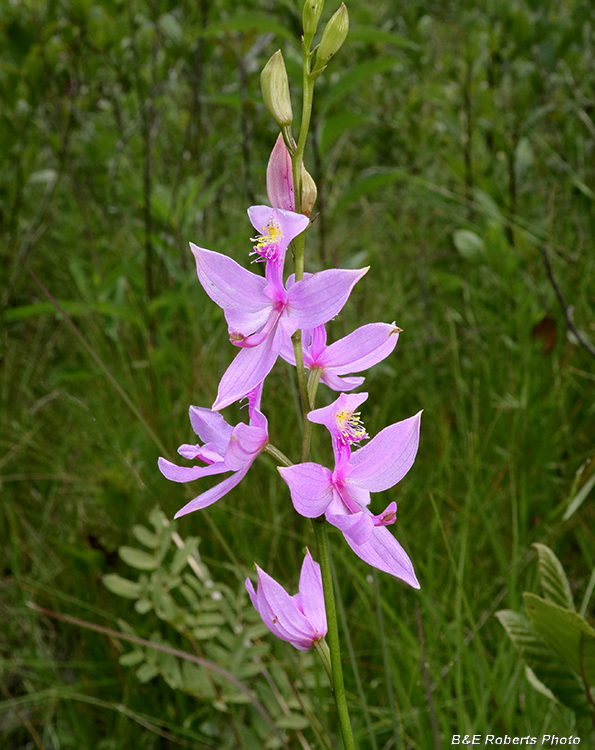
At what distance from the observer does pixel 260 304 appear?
98 centimetres

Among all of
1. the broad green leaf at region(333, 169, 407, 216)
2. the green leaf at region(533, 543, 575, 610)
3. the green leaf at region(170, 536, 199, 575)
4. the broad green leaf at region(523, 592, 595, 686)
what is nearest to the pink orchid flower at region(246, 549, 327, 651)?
the broad green leaf at region(523, 592, 595, 686)

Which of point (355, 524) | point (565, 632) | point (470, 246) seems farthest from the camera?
point (470, 246)

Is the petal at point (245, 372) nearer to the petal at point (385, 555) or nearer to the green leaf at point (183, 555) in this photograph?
the petal at point (385, 555)

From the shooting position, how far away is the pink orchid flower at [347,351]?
95 centimetres

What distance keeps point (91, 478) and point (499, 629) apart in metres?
1.48

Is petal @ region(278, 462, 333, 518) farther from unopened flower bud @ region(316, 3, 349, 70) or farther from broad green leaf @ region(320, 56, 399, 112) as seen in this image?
broad green leaf @ region(320, 56, 399, 112)

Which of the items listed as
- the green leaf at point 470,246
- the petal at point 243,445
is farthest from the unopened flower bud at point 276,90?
the green leaf at point 470,246

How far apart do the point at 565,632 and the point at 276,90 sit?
3.09 feet

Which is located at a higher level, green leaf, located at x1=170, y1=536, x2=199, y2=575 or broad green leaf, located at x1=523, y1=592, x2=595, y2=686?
broad green leaf, located at x1=523, y1=592, x2=595, y2=686

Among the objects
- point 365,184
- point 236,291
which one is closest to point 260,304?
point 236,291

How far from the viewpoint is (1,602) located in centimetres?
248

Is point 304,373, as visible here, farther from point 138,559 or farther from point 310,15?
point 138,559

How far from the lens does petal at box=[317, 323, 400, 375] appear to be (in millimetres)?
950

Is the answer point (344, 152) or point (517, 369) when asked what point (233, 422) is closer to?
point (517, 369)
